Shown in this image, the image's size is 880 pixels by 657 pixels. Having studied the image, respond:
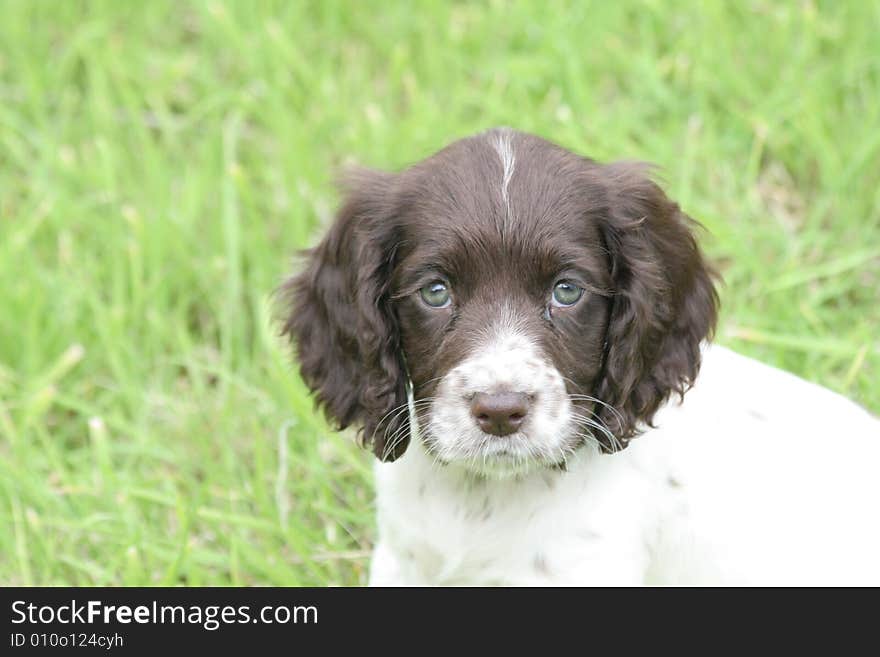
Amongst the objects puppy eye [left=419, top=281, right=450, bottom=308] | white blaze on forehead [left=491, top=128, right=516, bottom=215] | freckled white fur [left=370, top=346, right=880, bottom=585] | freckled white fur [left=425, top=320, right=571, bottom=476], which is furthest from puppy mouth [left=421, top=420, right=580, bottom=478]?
white blaze on forehead [left=491, top=128, right=516, bottom=215]

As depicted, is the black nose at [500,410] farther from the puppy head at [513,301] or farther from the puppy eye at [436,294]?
the puppy eye at [436,294]

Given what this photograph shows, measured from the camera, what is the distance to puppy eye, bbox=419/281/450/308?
3.74m

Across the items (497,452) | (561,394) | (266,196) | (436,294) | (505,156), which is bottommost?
(266,196)

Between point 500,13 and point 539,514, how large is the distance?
3944 mm

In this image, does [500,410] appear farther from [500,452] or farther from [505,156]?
[505,156]

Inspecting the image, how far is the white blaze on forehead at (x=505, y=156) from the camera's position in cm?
368

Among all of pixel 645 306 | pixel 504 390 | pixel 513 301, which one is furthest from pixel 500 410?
pixel 645 306

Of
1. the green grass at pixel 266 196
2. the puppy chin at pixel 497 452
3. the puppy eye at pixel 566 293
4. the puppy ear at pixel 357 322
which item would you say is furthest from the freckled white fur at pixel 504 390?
the green grass at pixel 266 196

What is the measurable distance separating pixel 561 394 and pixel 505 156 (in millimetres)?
704

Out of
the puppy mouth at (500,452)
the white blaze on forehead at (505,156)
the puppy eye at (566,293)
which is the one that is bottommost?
the puppy mouth at (500,452)

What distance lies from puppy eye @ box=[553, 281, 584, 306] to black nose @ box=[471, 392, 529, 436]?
0.35 m

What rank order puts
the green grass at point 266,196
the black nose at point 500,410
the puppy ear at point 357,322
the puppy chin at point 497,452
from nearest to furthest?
1. the black nose at point 500,410
2. the puppy chin at point 497,452
3. the puppy ear at point 357,322
4. the green grass at point 266,196

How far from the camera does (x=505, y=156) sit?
3734 mm

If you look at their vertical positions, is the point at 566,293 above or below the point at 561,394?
above
